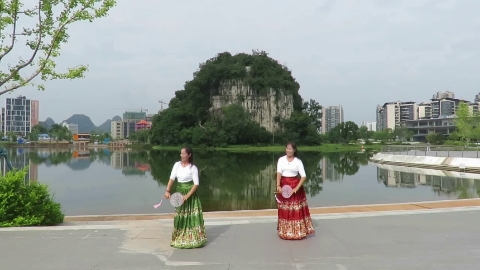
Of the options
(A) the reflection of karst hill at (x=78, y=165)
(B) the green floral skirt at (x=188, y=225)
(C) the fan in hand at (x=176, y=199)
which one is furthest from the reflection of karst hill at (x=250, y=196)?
(A) the reflection of karst hill at (x=78, y=165)

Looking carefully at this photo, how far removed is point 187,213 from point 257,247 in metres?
1.12

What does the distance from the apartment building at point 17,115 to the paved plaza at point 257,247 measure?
499 feet

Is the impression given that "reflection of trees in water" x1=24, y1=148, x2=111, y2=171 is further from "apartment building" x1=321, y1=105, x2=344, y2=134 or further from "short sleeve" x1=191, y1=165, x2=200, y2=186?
"apartment building" x1=321, y1=105, x2=344, y2=134

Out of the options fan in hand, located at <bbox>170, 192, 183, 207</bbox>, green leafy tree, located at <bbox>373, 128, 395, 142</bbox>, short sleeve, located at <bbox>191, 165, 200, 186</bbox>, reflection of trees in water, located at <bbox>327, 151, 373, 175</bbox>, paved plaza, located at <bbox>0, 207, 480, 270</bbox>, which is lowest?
reflection of trees in water, located at <bbox>327, 151, 373, 175</bbox>

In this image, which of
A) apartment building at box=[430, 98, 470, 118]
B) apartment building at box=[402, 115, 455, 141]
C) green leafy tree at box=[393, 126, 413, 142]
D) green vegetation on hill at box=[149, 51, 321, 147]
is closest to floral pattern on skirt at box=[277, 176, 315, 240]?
green vegetation on hill at box=[149, 51, 321, 147]

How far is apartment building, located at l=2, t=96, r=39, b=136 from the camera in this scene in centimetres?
14125

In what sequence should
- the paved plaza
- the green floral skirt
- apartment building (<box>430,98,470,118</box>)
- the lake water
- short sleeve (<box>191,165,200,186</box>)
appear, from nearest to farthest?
the paved plaza
the green floral skirt
short sleeve (<box>191,165,200,186</box>)
the lake water
apartment building (<box>430,98,470,118</box>)

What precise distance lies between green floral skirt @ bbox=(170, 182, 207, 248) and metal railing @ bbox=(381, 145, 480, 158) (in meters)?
23.2

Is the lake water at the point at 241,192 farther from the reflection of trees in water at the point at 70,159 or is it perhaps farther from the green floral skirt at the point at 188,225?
the reflection of trees in water at the point at 70,159

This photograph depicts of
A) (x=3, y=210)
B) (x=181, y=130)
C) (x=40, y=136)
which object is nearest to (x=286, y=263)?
(x=3, y=210)

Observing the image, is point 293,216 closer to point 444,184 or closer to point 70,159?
point 444,184

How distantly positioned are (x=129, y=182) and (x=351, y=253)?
51.8 ft

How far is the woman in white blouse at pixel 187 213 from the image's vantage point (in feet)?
18.0

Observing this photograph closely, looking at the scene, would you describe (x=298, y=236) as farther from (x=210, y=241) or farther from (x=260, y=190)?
(x=260, y=190)
